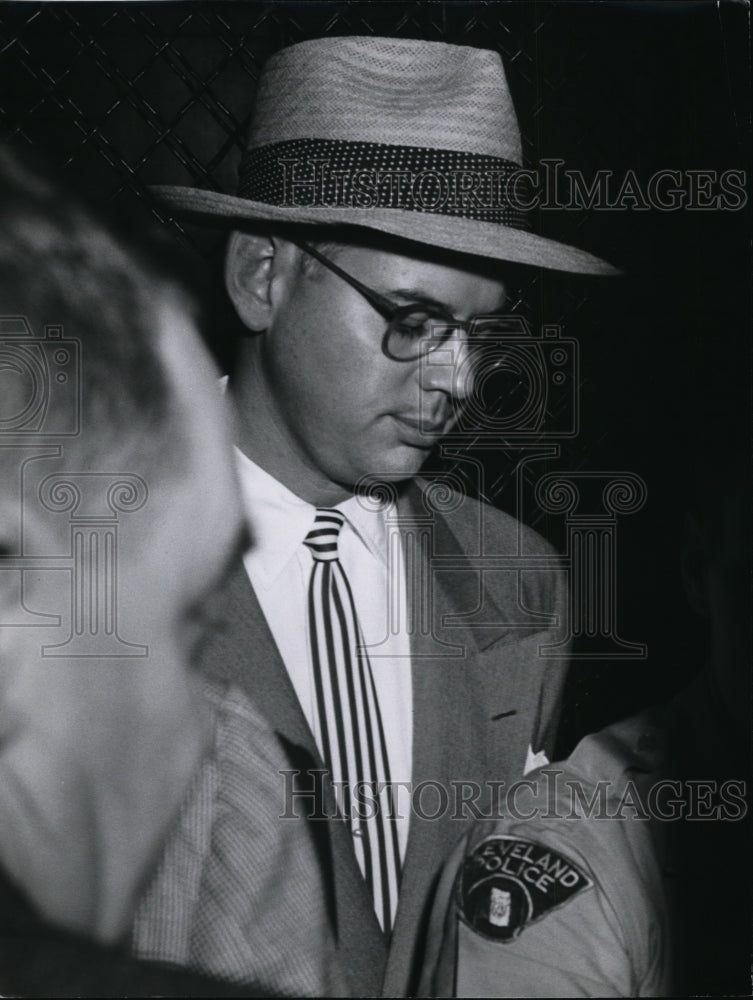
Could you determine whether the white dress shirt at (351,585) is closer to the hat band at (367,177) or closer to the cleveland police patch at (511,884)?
the cleveland police patch at (511,884)

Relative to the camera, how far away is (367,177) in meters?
1.30

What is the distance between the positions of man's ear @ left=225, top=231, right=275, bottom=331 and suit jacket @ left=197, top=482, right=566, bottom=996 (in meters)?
0.32

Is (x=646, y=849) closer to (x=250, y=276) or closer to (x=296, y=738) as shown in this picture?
(x=296, y=738)

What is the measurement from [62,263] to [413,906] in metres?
0.99

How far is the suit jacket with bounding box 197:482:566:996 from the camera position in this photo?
1.34m

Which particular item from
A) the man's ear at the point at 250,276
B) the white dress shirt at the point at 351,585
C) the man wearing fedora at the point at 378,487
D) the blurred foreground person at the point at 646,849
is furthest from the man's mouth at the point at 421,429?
the blurred foreground person at the point at 646,849

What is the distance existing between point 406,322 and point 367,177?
0.19m

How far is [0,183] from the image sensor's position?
53.2 inches

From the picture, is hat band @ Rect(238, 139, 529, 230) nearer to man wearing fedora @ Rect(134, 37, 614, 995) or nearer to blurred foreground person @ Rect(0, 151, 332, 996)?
man wearing fedora @ Rect(134, 37, 614, 995)

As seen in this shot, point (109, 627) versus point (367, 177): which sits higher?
point (367, 177)

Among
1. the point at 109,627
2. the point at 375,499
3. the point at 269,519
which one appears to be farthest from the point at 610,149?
the point at 109,627

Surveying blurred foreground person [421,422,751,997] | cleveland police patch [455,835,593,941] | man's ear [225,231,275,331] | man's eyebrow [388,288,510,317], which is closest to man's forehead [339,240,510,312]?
man's eyebrow [388,288,510,317]

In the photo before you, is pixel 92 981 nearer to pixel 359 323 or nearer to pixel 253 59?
pixel 359 323

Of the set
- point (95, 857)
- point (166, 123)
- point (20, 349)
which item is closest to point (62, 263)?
point (20, 349)
